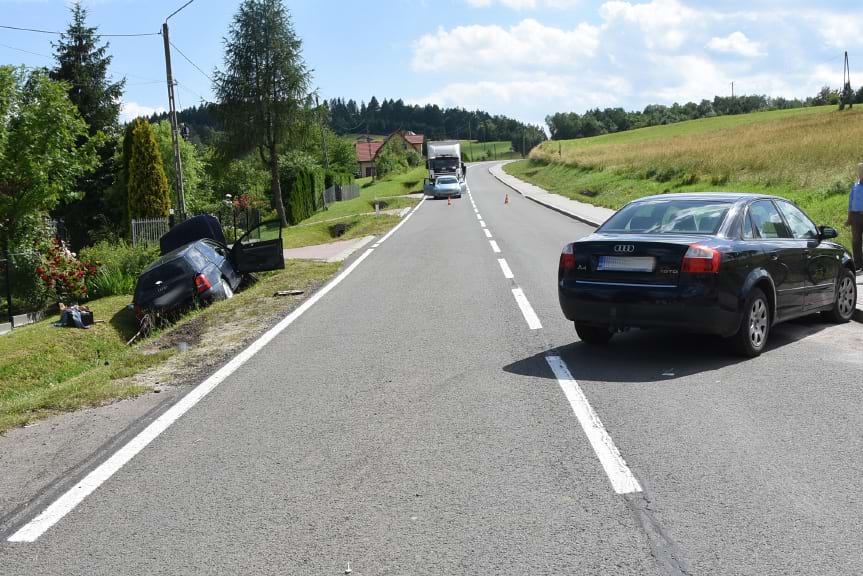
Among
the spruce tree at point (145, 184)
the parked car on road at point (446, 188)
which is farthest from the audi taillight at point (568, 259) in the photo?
the parked car on road at point (446, 188)

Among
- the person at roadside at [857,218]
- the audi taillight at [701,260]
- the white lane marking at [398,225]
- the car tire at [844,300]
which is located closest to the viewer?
the audi taillight at [701,260]

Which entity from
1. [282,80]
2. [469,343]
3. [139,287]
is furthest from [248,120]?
[469,343]

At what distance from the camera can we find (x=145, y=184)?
1475 inches

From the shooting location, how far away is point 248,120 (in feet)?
153

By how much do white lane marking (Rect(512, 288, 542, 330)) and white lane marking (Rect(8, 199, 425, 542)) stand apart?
300 centimetres

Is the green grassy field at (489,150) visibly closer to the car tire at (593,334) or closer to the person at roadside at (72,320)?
the person at roadside at (72,320)

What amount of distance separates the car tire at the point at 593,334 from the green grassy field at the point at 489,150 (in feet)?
513

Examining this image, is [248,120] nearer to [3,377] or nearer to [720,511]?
[3,377]

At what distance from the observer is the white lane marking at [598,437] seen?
173 inches

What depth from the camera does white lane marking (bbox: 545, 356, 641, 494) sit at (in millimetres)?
4383

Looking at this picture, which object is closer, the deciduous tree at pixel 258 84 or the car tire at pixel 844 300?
the car tire at pixel 844 300

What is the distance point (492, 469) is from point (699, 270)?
333 cm

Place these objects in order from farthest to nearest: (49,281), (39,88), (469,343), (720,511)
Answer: (39,88)
(49,281)
(469,343)
(720,511)

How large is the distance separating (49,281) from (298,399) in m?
14.2
